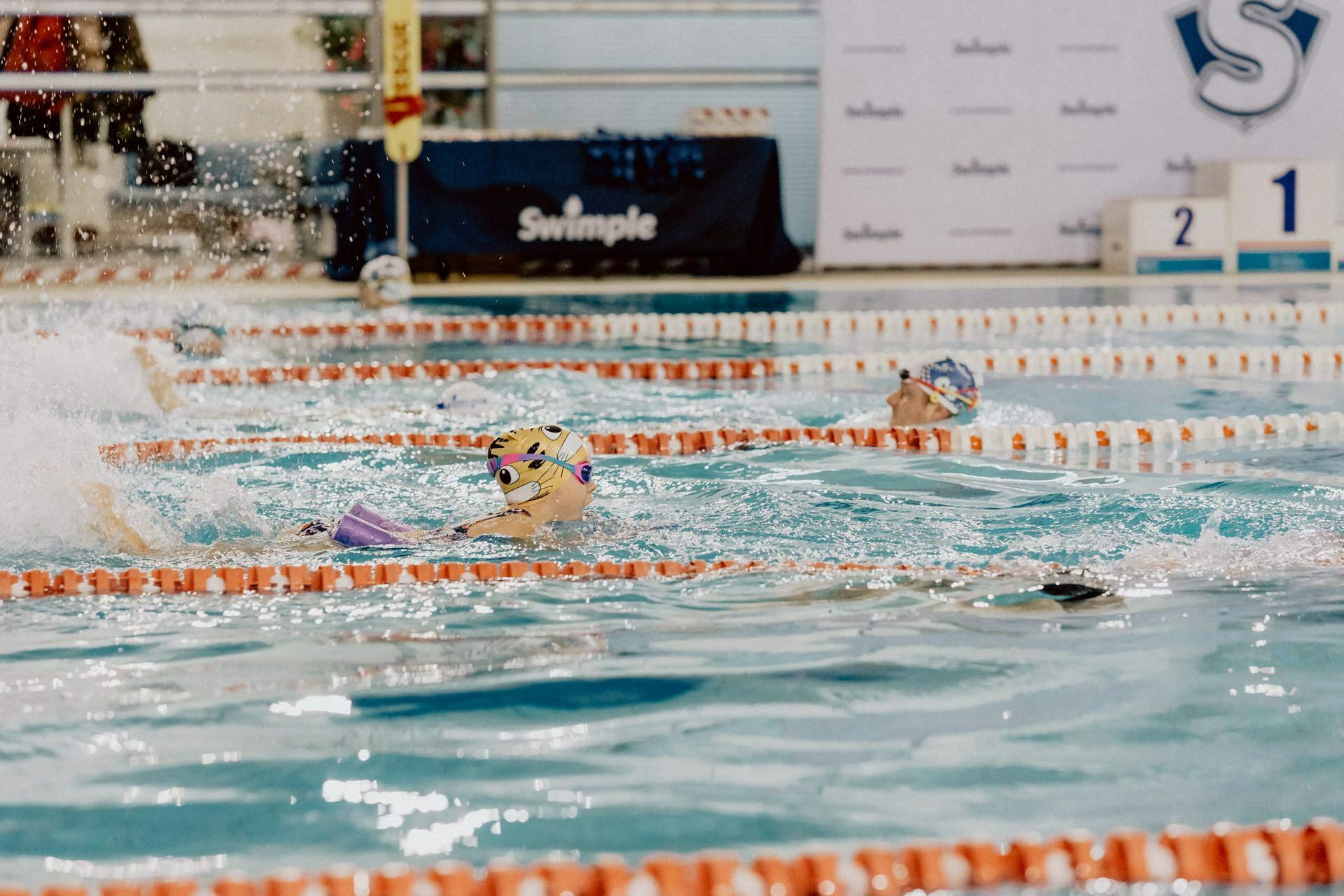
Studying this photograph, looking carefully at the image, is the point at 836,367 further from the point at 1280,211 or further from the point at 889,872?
the point at 1280,211

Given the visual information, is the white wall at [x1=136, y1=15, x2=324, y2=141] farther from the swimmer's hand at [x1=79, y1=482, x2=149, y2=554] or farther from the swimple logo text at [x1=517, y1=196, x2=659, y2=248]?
the swimmer's hand at [x1=79, y1=482, x2=149, y2=554]

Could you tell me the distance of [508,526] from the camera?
432 centimetres

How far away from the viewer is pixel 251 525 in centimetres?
Answer: 466

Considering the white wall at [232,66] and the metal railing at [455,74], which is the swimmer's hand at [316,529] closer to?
the metal railing at [455,74]

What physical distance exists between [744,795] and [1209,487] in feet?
9.53

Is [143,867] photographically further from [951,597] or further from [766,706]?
[951,597]

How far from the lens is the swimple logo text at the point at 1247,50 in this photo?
1299 cm

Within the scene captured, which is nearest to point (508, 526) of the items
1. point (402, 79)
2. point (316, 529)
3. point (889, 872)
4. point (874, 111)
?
point (316, 529)

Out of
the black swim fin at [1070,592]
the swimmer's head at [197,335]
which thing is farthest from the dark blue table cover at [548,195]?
the black swim fin at [1070,592]

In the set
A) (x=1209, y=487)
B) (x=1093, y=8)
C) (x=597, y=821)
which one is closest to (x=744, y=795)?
(x=597, y=821)

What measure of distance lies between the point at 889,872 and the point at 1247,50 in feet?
40.5

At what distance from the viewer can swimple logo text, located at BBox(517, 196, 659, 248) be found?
41.3ft

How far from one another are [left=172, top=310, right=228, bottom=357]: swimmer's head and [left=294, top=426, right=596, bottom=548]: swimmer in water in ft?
13.2

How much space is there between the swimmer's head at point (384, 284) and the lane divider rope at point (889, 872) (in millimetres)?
8013
